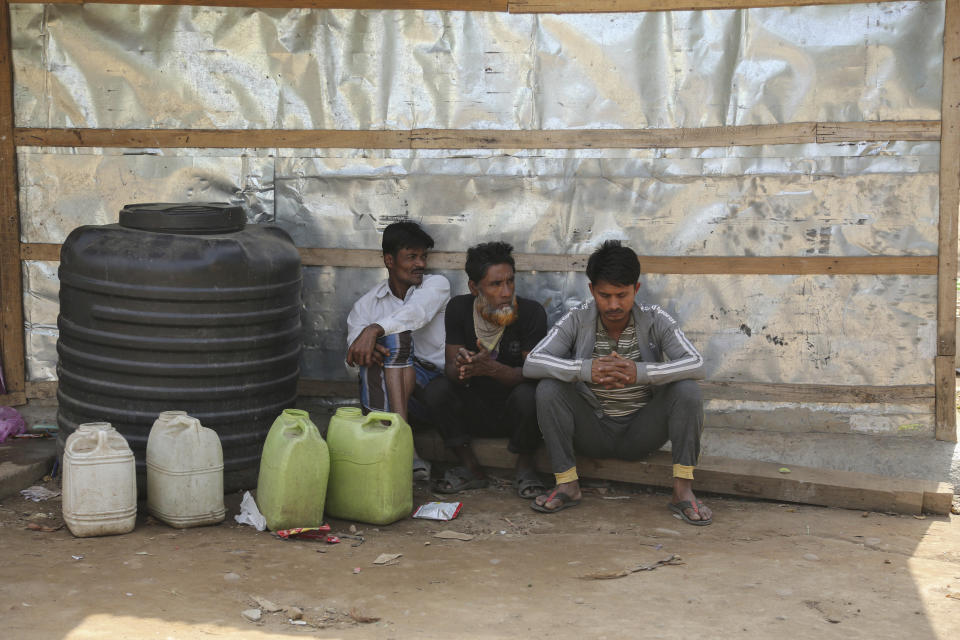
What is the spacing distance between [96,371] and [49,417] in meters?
1.43

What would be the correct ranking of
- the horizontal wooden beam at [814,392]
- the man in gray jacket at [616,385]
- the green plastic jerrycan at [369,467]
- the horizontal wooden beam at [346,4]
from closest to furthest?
the green plastic jerrycan at [369,467], the man in gray jacket at [616,385], the horizontal wooden beam at [814,392], the horizontal wooden beam at [346,4]

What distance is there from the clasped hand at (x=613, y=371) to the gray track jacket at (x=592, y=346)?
0.10ft

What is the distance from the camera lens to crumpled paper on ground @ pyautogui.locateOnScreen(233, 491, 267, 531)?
4.70m

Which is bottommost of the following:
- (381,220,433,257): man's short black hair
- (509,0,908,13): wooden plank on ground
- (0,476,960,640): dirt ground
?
(0,476,960,640): dirt ground

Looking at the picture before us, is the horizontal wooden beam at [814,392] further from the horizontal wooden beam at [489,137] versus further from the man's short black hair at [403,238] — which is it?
the man's short black hair at [403,238]

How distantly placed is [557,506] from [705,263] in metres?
1.65

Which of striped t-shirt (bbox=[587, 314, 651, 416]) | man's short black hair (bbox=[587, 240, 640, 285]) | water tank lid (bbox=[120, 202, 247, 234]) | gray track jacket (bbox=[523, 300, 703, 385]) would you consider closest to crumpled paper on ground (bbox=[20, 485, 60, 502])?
water tank lid (bbox=[120, 202, 247, 234])

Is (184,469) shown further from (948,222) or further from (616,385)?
(948,222)

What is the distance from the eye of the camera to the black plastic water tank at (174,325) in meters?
4.89

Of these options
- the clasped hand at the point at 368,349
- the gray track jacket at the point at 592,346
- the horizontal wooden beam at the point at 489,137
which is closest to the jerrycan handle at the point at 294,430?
the clasped hand at the point at 368,349

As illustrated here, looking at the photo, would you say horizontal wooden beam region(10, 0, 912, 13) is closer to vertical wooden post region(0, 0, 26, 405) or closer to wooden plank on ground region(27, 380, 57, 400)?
vertical wooden post region(0, 0, 26, 405)

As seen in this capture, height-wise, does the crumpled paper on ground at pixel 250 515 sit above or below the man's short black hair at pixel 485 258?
below

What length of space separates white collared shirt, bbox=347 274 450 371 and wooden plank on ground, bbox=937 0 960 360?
270cm

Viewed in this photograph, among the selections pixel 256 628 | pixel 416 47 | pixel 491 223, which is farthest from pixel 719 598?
pixel 416 47
